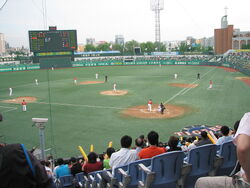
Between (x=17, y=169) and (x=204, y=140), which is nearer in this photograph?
(x=17, y=169)

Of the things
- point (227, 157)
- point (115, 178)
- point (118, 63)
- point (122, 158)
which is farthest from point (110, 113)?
point (118, 63)

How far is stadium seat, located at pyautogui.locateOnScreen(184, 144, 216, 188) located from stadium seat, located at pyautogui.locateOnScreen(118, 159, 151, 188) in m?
0.79

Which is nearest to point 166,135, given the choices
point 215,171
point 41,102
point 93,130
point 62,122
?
point 93,130

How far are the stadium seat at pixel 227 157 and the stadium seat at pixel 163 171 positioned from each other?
102cm

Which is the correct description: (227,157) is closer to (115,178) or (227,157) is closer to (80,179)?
(115,178)

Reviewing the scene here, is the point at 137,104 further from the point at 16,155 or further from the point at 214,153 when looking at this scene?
the point at 16,155

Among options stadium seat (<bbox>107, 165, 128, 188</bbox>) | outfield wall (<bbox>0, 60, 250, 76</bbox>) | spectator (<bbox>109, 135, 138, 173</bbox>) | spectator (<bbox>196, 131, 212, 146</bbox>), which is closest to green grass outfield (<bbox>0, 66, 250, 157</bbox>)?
spectator (<bbox>109, 135, 138, 173</bbox>)

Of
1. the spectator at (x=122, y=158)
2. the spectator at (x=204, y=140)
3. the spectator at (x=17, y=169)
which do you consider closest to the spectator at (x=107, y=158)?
the spectator at (x=122, y=158)

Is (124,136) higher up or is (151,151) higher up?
(124,136)

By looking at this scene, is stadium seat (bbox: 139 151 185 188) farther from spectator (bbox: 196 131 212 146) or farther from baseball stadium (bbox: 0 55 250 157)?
baseball stadium (bbox: 0 55 250 157)

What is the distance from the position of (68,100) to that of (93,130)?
10555 mm

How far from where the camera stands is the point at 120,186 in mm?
4707

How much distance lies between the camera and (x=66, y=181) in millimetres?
6934

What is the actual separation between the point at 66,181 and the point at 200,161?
3818 millimetres
